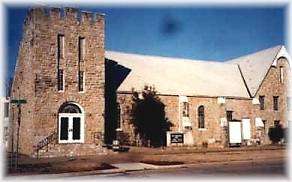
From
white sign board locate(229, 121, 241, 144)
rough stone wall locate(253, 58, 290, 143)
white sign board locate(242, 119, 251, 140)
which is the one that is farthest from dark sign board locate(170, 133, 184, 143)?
rough stone wall locate(253, 58, 290, 143)

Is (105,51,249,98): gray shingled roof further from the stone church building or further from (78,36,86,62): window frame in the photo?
(78,36,86,62): window frame

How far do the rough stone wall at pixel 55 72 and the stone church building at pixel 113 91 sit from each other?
2.5 inches

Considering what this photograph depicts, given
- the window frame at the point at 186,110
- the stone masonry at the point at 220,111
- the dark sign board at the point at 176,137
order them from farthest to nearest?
the window frame at the point at 186,110 < the stone masonry at the point at 220,111 < the dark sign board at the point at 176,137

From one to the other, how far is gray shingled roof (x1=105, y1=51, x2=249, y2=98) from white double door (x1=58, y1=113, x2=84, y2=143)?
23.0 feet

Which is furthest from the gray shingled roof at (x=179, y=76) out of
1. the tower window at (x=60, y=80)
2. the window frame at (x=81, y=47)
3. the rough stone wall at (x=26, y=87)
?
the rough stone wall at (x=26, y=87)

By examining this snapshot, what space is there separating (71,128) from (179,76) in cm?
1444

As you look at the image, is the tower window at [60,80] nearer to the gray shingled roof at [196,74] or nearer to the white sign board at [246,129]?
the gray shingled roof at [196,74]

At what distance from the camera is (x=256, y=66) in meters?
40.1

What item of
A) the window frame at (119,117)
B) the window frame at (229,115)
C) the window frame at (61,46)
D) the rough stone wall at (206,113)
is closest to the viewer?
the window frame at (61,46)

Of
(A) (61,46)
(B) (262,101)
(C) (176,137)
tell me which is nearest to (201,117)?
(C) (176,137)

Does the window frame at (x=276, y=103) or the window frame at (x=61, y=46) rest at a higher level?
the window frame at (x=61, y=46)

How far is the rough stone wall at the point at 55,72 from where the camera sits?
24094 mm

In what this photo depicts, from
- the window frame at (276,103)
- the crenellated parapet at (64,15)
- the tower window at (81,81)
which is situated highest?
the crenellated parapet at (64,15)

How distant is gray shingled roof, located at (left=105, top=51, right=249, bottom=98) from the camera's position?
33.5 m
